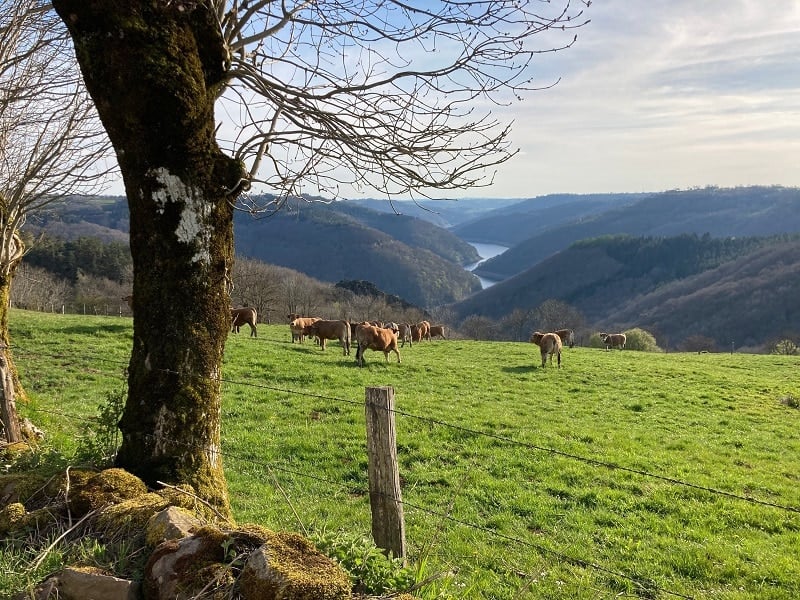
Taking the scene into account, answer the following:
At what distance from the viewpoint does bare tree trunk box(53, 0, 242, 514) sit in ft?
12.7

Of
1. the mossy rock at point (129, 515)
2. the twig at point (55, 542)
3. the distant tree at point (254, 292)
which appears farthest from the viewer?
the distant tree at point (254, 292)

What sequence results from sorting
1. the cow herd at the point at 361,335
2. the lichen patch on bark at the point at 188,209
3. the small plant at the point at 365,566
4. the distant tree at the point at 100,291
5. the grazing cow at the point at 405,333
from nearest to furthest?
the small plant at the point at 365,566 < the lichen patch on bark at the point at 188,209 < the cow herd at the point at 361,335 < the grazing cow at the point at 405,333 < the distant tree at the point at 100,291

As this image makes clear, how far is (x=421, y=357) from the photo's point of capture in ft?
78.7

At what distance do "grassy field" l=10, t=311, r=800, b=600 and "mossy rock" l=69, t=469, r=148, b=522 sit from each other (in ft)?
3.97

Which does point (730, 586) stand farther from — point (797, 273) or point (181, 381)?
point (797, 273)

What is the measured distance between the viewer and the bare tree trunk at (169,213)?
3.87m

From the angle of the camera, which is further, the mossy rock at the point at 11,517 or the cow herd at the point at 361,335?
the cow herd at the point at 361,335

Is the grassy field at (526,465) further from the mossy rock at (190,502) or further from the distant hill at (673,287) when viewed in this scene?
the distant hill at (673,287)

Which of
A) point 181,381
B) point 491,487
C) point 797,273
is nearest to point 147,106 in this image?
point 181,381

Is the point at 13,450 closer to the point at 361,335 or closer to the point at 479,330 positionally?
the point at 361,335

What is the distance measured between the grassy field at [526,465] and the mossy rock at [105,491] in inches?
47.6

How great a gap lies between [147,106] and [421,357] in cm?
2062

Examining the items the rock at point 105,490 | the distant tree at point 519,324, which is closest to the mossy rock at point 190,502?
the rock at point 105,490

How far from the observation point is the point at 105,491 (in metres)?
3.86
